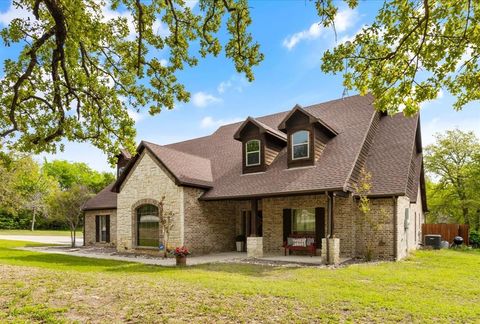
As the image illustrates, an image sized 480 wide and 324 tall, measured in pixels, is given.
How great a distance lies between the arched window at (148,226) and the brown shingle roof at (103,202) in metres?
5.33

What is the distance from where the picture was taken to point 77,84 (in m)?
10.1

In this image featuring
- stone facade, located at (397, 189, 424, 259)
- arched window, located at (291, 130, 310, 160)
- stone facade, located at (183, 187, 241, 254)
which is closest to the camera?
stone facade, located at (397, 189, 424, 259)

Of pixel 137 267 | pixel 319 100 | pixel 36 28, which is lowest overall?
pixel 137 267

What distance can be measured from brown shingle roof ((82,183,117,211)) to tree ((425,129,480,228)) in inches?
1186


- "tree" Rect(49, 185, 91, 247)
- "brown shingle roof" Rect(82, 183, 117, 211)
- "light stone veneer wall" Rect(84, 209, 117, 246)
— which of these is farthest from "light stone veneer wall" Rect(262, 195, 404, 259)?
"tree" Rect(49, 185, 91, 247)

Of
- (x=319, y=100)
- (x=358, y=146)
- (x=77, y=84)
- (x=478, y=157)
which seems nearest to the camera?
(x=77, y=84)

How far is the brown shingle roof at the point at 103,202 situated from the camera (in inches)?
941

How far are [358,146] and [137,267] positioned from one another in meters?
10.8

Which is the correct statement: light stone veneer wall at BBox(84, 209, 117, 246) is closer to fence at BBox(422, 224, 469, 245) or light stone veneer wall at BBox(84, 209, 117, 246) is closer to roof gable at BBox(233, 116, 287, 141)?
roof gable at BBox(233, 116, 287, 141)

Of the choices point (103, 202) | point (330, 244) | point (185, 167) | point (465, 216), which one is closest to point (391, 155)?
point (330, 244)

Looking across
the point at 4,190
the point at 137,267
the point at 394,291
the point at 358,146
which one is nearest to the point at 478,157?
the point at 358,146

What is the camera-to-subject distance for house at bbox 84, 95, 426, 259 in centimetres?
1498

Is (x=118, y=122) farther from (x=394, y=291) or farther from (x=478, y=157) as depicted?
(x=478, y=157)

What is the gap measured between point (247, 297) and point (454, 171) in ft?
113
